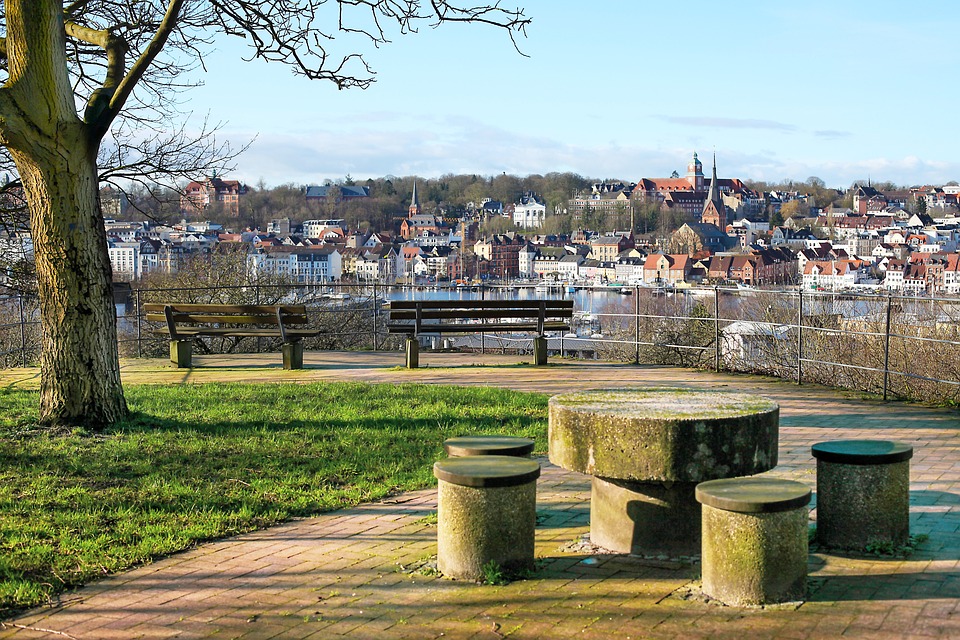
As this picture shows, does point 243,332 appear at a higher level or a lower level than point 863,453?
higher

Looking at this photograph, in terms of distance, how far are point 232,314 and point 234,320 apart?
1.47 feet

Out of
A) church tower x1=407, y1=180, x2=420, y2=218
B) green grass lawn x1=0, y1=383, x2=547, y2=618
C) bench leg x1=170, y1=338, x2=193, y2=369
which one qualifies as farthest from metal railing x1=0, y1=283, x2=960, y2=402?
church tower x1=407, y1=180, x2=420, y2=218

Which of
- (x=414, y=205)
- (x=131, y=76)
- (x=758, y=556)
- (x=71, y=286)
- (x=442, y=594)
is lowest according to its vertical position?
(x=442, y=594)

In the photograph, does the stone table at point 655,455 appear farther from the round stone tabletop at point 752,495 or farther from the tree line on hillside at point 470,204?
the tree line on hillside at point 470,204

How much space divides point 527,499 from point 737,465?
113 cm

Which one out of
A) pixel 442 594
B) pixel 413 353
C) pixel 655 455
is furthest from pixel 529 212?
pixel 442 594

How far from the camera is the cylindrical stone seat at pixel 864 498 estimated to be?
5.88 metres

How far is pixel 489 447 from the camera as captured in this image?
6371 mm

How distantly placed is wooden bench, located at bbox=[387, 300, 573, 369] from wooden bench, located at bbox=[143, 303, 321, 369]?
1.31m

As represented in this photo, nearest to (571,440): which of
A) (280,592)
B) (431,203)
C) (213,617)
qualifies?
(280,592)

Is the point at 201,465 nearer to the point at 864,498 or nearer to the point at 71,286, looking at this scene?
the point at 71,286

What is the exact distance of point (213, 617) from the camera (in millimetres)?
4930

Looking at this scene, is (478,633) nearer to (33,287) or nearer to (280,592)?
(280,592)

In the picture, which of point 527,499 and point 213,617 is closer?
point 213,617
